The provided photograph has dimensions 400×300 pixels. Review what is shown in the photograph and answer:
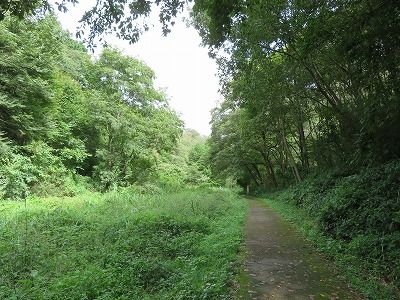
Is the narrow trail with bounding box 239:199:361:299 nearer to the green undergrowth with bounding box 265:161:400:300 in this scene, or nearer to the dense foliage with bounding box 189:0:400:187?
the green undergrowth with bounding box 265:161:400:300

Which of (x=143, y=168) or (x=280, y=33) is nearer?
(x=280, y=33)

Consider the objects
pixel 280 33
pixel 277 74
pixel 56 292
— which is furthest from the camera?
pixel 277 74

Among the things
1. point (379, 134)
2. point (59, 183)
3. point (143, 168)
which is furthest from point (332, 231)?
point (143, 168)

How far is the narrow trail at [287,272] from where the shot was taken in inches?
210

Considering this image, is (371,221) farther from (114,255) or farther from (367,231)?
(114,255)

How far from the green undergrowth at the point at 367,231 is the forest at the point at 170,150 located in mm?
39

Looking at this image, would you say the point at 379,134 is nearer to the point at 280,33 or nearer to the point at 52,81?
the point at 280,33

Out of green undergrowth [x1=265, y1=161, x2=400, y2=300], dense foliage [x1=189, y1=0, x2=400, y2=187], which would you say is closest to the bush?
green undergrowth [x1=265, y1=161, x2=400, y2=300]

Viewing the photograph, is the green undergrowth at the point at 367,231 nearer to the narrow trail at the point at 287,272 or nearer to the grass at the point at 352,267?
the grass at the point at 352,267

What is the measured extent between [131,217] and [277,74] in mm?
8451

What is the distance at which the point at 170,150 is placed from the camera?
27.4m

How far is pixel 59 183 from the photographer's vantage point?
20094 millimetres

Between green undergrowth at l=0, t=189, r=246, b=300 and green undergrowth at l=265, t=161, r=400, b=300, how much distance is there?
2.27m

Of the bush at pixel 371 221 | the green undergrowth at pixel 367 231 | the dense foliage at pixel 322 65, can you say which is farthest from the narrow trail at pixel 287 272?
the dense foliage at pixel 322 65
